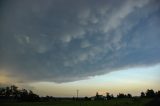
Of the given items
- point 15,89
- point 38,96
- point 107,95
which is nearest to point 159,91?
point 107,95

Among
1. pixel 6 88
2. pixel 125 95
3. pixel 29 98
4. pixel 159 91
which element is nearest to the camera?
pixel 29 98

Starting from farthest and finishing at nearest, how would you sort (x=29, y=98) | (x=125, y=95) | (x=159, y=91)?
(x=125, y=95), (x=159, y=91), (x=29, y=98)

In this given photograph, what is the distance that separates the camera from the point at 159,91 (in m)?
164

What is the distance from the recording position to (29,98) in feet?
413

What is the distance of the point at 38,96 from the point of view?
131 m

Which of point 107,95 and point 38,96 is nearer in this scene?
point 38,96

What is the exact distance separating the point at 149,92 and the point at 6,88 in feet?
319

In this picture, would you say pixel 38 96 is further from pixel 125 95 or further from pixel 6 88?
pixel 125 95

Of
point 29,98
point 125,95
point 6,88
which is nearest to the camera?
point 29,98

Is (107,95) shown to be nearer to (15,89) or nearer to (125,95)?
(125,95)

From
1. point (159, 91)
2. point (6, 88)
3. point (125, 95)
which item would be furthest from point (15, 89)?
point (159, 91)

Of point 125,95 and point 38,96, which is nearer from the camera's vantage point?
point 38,96

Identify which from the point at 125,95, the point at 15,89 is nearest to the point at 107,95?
the point at 125,95

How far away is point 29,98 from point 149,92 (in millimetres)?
90486
